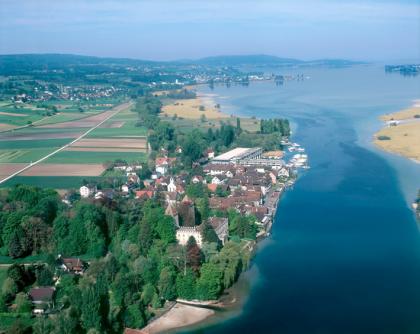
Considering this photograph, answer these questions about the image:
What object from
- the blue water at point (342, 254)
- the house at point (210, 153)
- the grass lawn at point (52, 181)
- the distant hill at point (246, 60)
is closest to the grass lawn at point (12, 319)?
the blue water at point (342, 254)

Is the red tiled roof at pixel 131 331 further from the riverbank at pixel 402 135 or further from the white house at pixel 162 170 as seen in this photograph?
the riverbank at pixel 402 135

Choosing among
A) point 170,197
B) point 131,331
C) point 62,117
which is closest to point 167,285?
point 131,331

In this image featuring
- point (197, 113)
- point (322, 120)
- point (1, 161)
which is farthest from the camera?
point (197, 113)

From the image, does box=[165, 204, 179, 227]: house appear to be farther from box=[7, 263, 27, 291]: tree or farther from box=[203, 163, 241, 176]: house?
box=[203, 163, 241, 176]: house

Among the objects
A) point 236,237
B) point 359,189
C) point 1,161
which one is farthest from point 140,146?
point 236,237

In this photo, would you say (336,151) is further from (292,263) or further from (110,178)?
(292,263)

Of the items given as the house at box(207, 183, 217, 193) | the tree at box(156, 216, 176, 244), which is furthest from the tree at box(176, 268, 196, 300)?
the house at box(207, 183, 217, 193)

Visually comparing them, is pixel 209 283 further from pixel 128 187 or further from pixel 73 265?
pixel 128 187
